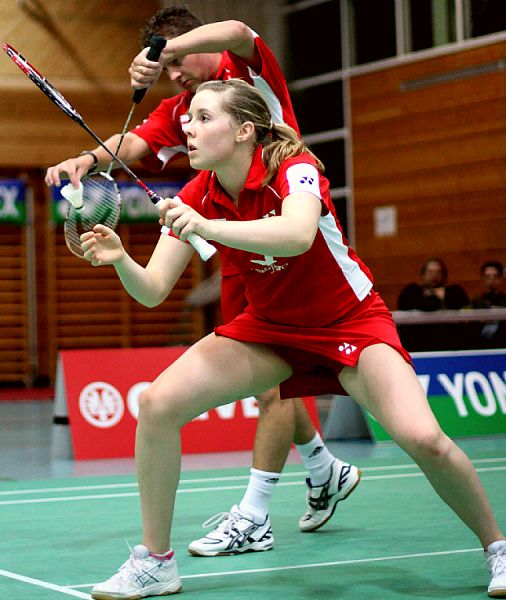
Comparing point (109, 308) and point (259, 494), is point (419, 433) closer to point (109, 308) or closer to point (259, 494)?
point (259, 494)

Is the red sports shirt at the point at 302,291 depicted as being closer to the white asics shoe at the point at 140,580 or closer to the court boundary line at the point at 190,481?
the white asics shoe at the point at 140,580

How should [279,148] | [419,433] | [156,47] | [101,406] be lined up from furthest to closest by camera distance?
[101,406] < [156,47] < [279,148] < [419,433]

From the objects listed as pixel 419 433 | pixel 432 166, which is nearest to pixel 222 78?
pixel 419 433

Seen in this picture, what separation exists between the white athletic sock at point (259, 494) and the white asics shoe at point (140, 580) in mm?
815

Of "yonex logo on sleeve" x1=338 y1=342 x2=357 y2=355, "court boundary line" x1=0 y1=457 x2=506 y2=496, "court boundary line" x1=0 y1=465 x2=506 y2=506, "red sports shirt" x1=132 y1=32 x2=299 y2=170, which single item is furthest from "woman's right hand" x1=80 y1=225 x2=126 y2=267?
"court boundary line" x1=0 y1=457 x2=506 y2=496

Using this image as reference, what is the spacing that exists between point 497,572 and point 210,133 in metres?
1.41

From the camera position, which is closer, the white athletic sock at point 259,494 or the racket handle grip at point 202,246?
the racket handle grip at point 202,246

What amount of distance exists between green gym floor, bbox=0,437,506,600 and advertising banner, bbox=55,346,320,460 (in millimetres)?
940

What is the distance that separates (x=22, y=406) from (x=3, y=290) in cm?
326

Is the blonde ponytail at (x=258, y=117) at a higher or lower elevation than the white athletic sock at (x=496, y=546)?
higher

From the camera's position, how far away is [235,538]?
4.14m

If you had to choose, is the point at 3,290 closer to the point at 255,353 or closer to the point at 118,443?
the point at 118,443

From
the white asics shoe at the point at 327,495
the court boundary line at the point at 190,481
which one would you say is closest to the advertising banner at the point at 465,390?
the court boundary line at the point at 190,481

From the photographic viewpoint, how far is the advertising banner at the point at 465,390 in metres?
7.67
